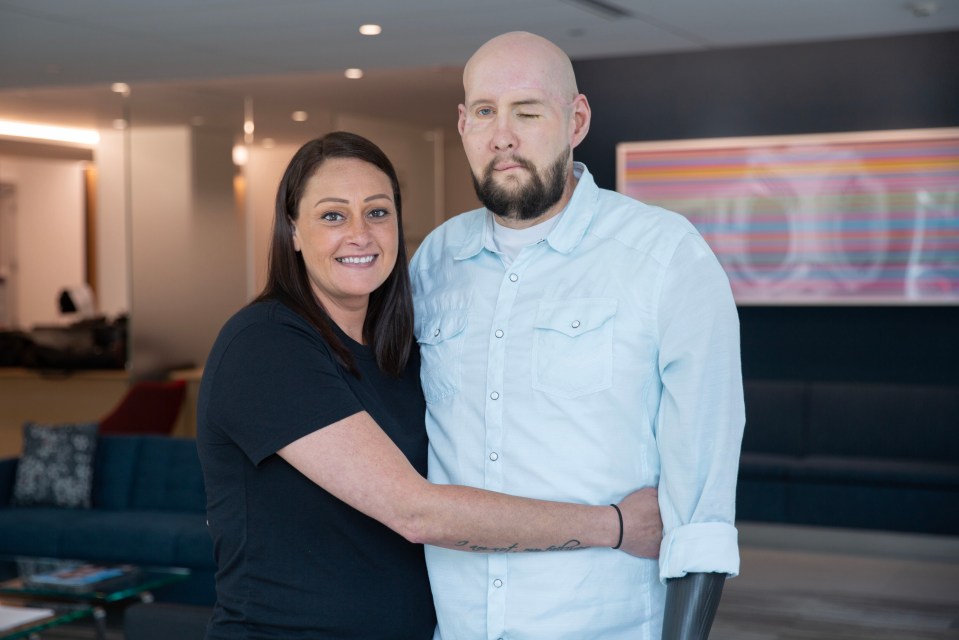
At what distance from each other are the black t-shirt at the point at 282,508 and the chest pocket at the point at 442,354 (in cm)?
13

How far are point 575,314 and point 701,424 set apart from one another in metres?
0.28

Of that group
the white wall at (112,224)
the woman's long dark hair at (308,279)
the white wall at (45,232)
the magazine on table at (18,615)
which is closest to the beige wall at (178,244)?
the white wall at (112,224)

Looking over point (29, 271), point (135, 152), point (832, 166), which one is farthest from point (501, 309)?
point (29, 271)

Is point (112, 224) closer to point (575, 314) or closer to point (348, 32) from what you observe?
point (348, 32)

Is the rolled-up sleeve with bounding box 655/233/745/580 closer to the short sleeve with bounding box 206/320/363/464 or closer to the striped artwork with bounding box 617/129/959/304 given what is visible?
the short sleeve with bounding box 206/320/363/464

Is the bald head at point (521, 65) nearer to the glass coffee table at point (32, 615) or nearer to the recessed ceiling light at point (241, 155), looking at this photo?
the glass coffee table at point (32, 615)

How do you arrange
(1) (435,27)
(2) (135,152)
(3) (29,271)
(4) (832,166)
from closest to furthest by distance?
(1) (435,27) → (4) (832,166) → (2) (135,152) → (3) (29,271)

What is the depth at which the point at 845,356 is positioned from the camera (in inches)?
297

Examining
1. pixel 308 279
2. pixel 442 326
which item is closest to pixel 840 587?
pixel 442 326

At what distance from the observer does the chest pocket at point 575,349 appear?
1.87m

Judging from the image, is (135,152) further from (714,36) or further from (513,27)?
(714,36)

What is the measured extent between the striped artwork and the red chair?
3535 mm

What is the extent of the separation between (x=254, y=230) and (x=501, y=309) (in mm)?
9268

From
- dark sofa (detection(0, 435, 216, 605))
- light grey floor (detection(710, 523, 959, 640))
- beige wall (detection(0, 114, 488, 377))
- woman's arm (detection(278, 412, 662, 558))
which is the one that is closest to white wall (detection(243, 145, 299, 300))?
beige wall (detection(0, 114, 488, 377))
